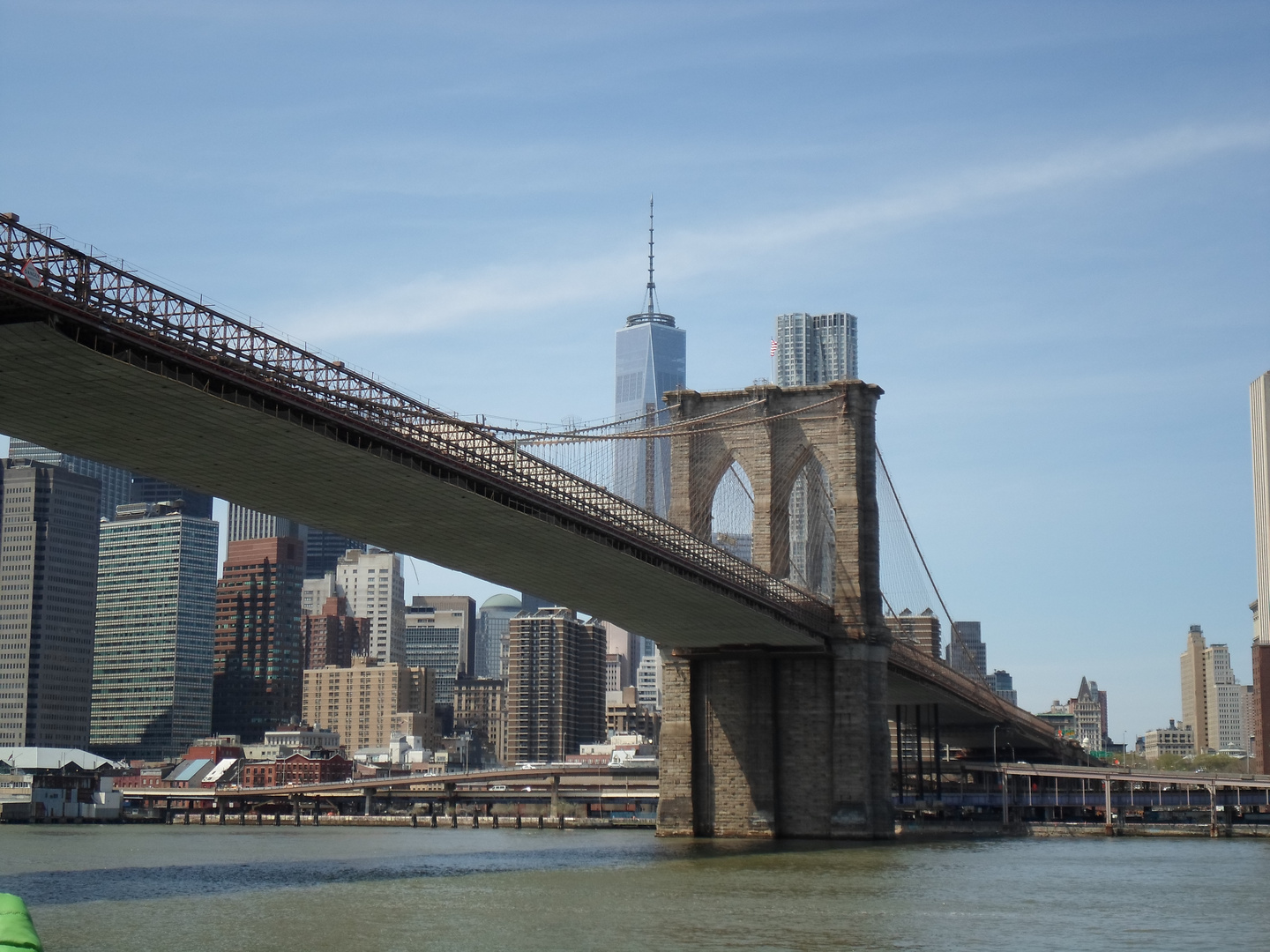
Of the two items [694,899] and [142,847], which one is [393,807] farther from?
[694,899]

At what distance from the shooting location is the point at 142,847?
80.4 m

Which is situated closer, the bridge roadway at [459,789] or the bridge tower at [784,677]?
the bridge tower at [784,677]

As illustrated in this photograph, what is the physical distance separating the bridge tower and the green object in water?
6474 cm

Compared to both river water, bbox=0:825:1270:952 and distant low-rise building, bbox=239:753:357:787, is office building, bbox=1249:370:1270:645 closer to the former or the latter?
distant low-rise building, bbox=239:753:357:787

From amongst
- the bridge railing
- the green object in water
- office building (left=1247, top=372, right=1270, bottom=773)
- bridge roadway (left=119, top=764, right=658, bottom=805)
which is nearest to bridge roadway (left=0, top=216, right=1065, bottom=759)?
the bridge railing

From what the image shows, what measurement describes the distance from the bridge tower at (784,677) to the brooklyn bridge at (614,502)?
8cm

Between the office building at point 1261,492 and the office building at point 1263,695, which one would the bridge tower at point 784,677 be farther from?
the office building at point 1261,492

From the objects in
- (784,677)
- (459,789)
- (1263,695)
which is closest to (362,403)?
(784,677)

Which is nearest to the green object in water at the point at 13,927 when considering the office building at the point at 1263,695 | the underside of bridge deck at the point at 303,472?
the underside of bridge deck at the point at 303,472

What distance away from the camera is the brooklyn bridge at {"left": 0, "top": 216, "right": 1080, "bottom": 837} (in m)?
34.8

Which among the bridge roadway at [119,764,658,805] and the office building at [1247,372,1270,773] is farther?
the office building at [1247,372,1270,773]

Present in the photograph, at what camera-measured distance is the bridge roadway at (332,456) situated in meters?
33.1

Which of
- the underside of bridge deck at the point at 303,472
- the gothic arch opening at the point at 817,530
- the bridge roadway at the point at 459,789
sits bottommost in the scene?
the bridge roadway at the point at 459,789

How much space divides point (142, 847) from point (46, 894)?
127 ft
